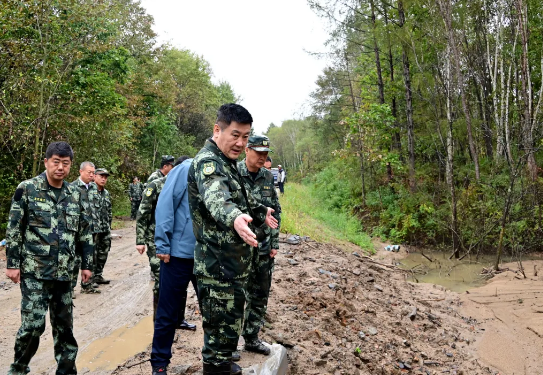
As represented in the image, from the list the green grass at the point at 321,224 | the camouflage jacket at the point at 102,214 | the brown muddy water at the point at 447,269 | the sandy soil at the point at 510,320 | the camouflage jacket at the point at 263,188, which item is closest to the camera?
the camouflage jacket at the point at 263,188

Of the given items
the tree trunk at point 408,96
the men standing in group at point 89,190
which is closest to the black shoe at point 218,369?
the men standing in group at point 89,190

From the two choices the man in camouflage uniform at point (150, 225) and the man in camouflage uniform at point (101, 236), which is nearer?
the man in camouflage uniform at point (150, 225)

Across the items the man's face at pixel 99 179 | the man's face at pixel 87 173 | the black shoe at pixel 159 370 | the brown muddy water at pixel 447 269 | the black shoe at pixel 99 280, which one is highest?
the man's face at pixel 87 173

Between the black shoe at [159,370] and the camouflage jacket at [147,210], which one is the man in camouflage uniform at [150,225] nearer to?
the camouflage jacket at [147,210]

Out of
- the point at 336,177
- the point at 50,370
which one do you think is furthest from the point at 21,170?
the point at 336,177

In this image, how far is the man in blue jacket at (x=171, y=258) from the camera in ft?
11.1

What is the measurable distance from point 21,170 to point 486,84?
20.7 m

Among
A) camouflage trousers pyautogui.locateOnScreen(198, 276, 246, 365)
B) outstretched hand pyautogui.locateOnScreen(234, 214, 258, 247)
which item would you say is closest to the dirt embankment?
camouflage trousers pyautogui.locateOnScreen(198, 276, 246, 365)

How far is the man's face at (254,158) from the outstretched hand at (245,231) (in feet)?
6.39

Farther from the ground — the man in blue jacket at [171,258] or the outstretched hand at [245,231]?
the outstretched hand at [245,231]

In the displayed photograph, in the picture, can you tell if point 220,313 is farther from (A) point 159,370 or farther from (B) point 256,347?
(B) point 256,347

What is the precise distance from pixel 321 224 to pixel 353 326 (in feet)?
30.6

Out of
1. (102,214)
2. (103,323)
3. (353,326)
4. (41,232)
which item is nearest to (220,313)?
(41,232)

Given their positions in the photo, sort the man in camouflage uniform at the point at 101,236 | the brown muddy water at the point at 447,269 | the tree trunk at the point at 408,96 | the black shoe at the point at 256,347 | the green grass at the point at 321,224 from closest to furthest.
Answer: the black shoe at the point at 256,347
the man in camouflage uniform at the point at 101,236
the brown muddy water at the point at 447,269
the green grass at the point at 321,224
the tree trunk at the point at 408,96
